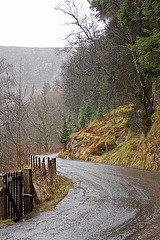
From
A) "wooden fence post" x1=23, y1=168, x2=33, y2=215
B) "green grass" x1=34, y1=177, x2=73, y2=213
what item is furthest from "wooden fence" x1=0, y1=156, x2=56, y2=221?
"green grass" x1=34, y1=177, x2=73, y2=213

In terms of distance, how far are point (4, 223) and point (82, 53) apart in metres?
11.4

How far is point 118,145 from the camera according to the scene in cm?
1477

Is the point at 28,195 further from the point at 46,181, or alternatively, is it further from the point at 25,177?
the point at 46,181

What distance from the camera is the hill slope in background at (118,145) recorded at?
9.88 meters

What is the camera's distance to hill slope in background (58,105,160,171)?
9883 millimetres

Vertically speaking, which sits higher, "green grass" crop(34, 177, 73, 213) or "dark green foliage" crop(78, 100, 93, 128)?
"dark green foliage" crop(78, 100, 93, 128)

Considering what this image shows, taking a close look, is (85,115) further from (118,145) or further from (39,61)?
(39,61)

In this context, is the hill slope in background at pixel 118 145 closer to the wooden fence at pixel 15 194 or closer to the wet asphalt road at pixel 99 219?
the wet asphalt road at pixel 99 219

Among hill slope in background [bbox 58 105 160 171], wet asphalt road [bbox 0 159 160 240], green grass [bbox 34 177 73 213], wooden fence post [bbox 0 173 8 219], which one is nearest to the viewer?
wet asphalt road [bbox 0 159 160 240]

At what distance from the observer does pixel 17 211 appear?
4355mm

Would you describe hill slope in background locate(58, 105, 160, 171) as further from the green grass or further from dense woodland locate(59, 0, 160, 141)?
the green grass

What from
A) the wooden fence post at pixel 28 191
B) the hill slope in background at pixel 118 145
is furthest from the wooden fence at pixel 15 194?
the hill slope in background at pixel 118 145

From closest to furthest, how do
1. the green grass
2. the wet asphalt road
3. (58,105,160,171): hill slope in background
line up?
the wet asphalt road → the green grass → (58,105,160,171): hill slope in background

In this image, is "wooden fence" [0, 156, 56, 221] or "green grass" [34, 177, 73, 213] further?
"green grass" [34, 177, 73, 213]
